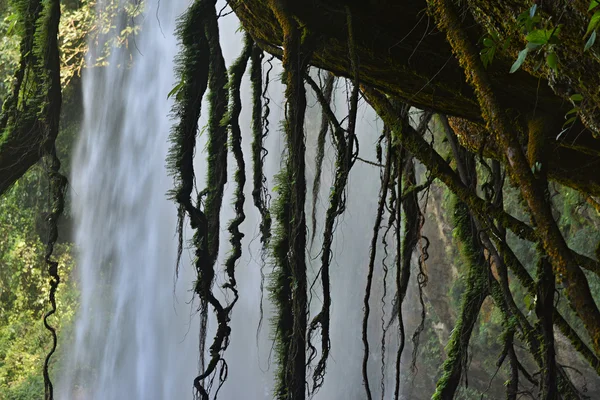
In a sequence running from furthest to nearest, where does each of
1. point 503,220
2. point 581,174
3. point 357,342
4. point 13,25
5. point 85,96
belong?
point 357,342
point 85,96
point 581,174
point 13,25
point 503,220

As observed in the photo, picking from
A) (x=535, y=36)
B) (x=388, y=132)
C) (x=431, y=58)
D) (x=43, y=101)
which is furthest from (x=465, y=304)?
(x=43, y=101)

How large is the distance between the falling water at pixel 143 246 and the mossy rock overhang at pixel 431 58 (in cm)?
901

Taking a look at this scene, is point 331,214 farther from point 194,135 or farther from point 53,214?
point 53,214

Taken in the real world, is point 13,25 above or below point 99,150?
below

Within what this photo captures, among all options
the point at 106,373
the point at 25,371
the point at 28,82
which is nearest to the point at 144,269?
the point at 106,373

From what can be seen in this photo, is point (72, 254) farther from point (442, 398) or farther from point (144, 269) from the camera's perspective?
point (442, 398)

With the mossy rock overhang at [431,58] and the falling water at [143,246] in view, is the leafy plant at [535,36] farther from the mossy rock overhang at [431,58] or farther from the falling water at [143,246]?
the falling water at [143,246]

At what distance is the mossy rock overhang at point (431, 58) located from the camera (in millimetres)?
1476

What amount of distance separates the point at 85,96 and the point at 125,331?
16.8 feet

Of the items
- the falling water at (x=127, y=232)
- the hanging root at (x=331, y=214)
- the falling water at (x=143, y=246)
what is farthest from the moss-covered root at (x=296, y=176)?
the falling water at (x=127, y=232)

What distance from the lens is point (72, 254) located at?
12133 mm

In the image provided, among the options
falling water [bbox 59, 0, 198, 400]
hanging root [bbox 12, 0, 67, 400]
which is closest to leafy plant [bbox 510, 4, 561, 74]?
hanging root [bbox 12, 0, 67, 400]

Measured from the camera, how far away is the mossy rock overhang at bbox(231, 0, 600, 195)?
148 cm

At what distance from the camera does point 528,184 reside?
4.35ft
